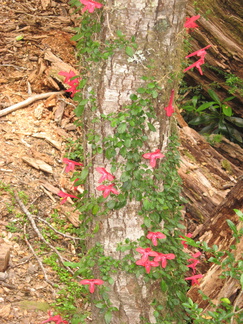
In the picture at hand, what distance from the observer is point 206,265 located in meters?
3.16

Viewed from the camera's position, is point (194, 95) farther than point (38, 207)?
Yes

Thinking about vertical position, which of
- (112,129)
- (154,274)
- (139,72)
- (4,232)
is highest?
(139,72)

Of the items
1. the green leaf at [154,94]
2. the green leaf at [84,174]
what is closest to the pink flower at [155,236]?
the green leaf at [84,174]

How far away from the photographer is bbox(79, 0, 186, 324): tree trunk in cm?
221

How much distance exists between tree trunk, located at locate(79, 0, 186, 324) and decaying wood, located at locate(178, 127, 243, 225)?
1433 mm

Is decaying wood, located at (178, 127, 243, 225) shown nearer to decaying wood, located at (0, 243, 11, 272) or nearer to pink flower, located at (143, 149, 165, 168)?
pink flower, located at (143, 149, 165, 168)

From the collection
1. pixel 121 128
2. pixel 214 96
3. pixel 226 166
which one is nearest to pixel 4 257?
pixel 121 128

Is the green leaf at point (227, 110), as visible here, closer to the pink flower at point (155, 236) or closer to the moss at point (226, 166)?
the moss at point (226, 166)

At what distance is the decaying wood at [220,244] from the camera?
8.13 ft

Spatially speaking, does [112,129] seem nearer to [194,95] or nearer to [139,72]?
[139,72]

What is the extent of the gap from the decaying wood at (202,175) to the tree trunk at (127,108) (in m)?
1.43

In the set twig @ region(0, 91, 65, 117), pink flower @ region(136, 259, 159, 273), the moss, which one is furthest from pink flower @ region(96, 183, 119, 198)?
the moss

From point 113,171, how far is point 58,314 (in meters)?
1.08

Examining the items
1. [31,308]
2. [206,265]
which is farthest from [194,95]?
[31,308]
